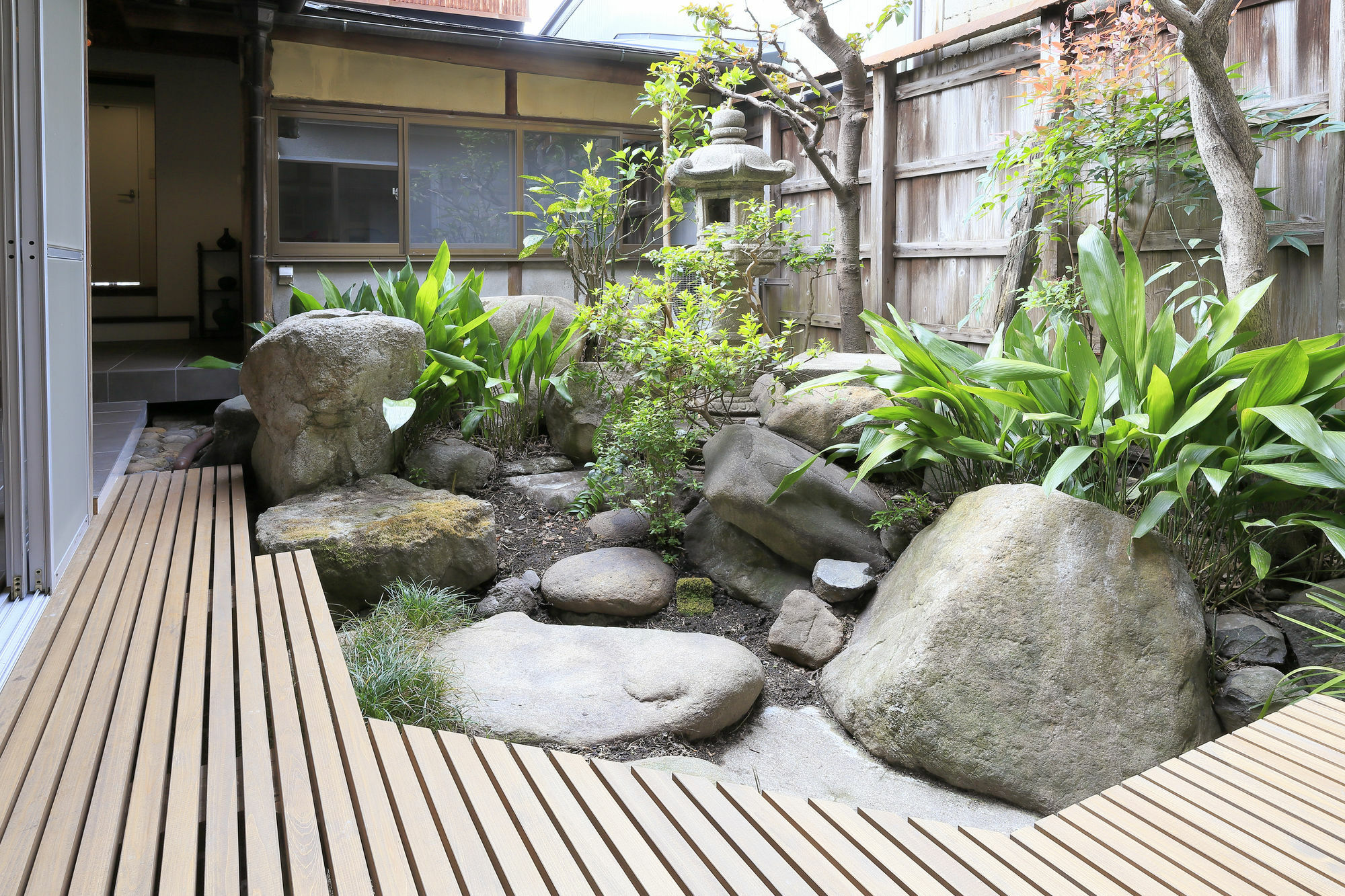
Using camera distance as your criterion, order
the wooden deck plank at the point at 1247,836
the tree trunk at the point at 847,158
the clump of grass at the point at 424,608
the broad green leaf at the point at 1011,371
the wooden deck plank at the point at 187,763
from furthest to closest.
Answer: the tree trunk at the point at 847,158 < the clump of grass at the point at 424,608 < the broad green leaf at the point at 1011,371 < the wooden deck plank at the point at 1247,836 < the wooden deck plank at the point at 187,763

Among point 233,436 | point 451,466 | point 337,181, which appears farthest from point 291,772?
point 337,181

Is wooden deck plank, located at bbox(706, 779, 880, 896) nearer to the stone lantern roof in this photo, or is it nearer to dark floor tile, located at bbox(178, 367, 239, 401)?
the stone lantern roof

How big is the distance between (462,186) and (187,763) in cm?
711

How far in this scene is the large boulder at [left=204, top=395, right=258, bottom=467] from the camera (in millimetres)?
4891

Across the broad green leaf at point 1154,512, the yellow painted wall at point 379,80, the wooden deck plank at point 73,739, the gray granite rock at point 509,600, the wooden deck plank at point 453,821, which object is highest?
the yellow painted wall at point 379,80

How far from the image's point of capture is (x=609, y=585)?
392cm

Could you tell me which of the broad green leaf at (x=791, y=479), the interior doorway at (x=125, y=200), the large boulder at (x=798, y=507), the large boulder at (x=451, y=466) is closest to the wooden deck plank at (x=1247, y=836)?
the broad green leaf at (x=791, y=479)

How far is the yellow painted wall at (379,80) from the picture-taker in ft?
24.0

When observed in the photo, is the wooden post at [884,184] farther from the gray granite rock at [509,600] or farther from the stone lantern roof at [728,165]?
the gray granite rock at [509,600]

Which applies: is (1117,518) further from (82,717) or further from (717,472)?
(82,717)

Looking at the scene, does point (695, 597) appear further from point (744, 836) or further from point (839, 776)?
point (744, 836)

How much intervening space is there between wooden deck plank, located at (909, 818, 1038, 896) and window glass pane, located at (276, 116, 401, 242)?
717cm

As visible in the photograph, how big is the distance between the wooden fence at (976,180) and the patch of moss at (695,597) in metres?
2.00

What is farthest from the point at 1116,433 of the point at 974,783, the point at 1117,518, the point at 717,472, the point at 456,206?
the point at 456,206
